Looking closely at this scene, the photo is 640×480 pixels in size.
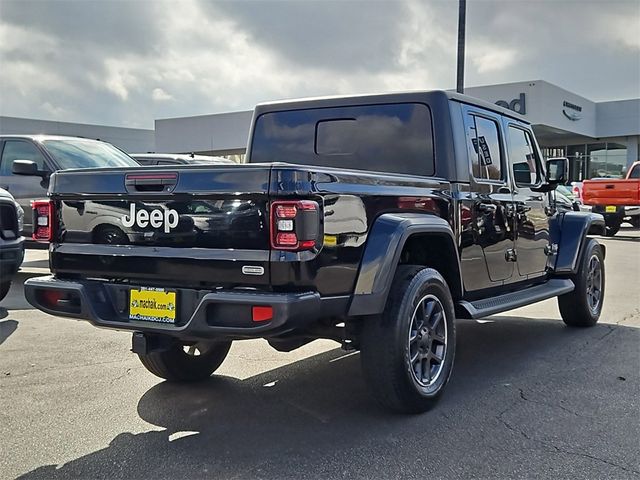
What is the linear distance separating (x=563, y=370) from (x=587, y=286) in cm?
179

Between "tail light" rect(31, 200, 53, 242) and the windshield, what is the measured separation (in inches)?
182

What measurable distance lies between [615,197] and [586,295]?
521 inches

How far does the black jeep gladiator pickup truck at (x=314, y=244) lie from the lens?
3.31 meters

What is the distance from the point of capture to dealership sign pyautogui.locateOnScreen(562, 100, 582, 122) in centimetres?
2953

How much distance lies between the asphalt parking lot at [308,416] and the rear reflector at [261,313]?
2.42 feet

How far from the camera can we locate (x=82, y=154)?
29.3 ft

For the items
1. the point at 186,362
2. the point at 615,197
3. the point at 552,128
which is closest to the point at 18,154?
the point at 186,362

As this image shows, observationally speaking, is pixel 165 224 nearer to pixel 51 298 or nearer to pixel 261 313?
pixel 261 313

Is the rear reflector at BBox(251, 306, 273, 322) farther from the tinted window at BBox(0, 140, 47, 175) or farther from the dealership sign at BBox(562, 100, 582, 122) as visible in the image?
the dealership sign at BBox(562, 100, 582, 122)

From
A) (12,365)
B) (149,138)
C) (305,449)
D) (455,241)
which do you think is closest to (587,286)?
(455,241)

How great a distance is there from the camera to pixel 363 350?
3791 millimetres

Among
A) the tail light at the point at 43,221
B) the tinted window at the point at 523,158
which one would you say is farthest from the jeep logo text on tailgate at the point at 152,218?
the tinted window at the point at 523,158

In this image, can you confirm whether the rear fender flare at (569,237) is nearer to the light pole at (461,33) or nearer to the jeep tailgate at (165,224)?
the jeep tailgate at (165,224)

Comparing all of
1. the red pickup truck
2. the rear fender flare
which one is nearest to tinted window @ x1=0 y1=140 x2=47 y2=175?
the rear fender flare
